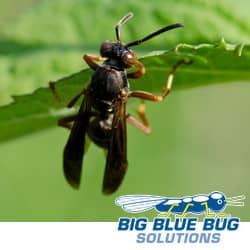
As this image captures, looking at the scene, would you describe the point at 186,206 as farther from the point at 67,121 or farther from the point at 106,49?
the point at 106,49

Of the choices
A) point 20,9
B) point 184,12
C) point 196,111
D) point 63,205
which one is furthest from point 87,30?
point 20,9

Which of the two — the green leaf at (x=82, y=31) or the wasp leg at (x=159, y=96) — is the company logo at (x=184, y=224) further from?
the green leaf at (x=82, y=31)

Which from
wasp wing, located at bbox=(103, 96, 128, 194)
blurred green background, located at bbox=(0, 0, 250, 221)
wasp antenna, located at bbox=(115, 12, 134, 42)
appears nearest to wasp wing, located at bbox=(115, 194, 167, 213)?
blurred green background, located at bbox=(0, 0, 250, 221)

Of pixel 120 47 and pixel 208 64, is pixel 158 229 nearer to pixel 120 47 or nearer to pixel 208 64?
pixel 120 47

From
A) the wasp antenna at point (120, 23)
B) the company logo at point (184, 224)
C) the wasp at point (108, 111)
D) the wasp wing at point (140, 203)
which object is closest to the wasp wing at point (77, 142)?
the wasp at point (108, 111)

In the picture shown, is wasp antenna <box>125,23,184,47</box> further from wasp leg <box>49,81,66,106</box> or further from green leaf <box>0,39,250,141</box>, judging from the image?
wasp leg <box>49,81,66,106</box>
